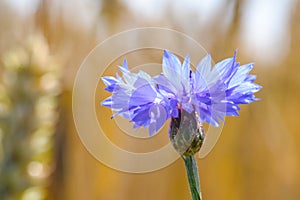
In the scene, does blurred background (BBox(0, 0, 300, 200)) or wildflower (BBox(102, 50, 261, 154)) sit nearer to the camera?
wildflower (BBox(102, 50, 261, 154))

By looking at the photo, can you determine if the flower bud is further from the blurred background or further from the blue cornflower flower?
the blurred background

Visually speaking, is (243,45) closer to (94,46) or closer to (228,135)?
(228,135)

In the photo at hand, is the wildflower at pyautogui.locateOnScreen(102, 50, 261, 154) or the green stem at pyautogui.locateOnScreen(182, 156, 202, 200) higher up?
the wildflower at pyautogui.locateOnScreen(102, 50, 261, 154)

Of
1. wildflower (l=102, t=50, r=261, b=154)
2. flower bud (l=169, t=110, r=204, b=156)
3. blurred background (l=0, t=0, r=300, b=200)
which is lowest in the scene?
flower bud (l=169, t=110, r=204, b=156)

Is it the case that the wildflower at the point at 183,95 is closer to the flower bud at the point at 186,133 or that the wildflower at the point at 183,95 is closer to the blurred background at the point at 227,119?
the flower bud at the point at 186,133

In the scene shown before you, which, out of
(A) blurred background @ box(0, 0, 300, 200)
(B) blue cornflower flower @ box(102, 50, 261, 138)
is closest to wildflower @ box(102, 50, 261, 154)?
(B) blue cornflower flower @ box(102, 50, 261, 138)

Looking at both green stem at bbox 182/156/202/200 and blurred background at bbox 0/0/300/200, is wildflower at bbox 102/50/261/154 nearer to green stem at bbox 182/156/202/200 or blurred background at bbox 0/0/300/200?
green stem at bbox 182/156/202/200

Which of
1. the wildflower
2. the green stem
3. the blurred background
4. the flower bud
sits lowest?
the green stem

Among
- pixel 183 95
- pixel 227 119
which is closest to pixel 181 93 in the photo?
pixel 183 95

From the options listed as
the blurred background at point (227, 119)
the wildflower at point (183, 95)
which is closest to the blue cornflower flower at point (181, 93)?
the wildflower at point (183, 95)

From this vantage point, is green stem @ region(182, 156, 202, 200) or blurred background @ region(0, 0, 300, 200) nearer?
green stem @ region(182, 156, 202, 200)
